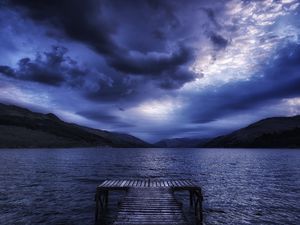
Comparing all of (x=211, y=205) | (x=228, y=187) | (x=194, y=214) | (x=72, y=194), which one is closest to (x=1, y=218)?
(x=72, y=194)

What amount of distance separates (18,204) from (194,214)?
19.0 metres

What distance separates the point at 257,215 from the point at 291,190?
1773cm

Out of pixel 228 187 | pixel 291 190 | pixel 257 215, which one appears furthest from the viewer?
pixel 228 187

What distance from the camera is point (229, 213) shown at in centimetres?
2761

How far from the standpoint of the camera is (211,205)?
3127cm

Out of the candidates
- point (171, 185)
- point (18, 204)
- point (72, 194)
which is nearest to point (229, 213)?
point (171, 185)

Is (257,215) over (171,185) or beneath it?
beneath

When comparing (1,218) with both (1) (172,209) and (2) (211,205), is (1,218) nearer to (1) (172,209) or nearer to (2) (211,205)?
(1) (172,209)

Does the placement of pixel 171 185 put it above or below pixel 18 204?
above

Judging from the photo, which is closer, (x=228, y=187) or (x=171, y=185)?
(x=171, y=185)

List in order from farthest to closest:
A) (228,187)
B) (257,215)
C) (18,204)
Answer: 1. (228,187)
2. (18,204)
3. (257,215)

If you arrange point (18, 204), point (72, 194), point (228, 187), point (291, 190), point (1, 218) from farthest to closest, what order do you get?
point (228, 187), point (291, 190), point (72, 194), point (18, 204), point (1, 218)

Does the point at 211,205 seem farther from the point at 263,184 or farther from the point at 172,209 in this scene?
the point at 263,184

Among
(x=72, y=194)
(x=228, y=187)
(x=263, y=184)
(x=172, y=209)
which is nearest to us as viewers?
(x=172, y=209)
